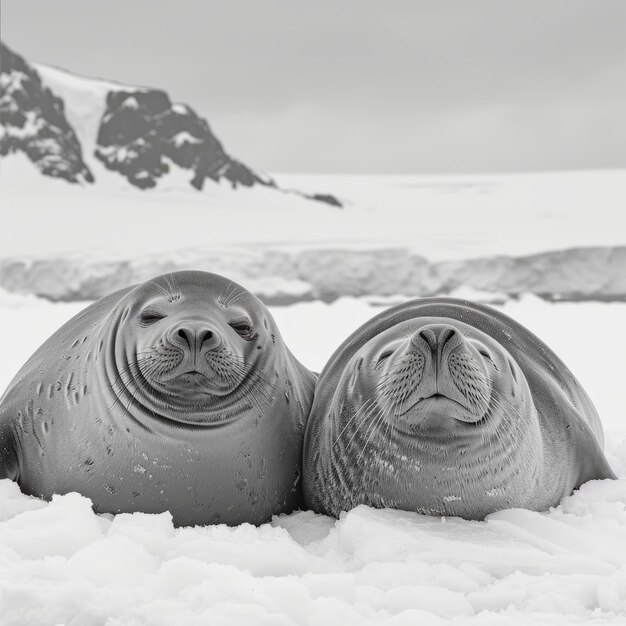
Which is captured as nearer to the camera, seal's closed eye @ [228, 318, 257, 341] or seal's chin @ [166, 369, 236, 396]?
seal's chin @ [166, 369, 236, 396]

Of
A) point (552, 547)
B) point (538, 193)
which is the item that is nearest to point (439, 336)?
point (552, 547)

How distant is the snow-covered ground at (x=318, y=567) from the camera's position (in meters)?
1.74

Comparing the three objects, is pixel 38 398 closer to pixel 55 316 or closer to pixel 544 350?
pixel 544 350

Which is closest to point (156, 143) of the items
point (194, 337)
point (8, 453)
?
point (8, 453)

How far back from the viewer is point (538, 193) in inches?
938

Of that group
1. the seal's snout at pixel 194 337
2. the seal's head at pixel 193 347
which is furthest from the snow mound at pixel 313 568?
the seal's snout at pixel 194 337

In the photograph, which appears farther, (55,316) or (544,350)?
(55,316)

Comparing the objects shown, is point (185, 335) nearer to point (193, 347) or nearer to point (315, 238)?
point (193, 347)

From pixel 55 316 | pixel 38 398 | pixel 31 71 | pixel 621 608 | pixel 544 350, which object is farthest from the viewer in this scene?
pixel 31 71

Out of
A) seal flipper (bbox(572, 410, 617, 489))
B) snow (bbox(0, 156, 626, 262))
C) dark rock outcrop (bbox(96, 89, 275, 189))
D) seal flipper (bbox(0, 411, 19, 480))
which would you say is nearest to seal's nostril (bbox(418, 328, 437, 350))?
seal flipper (bbox(572, 410, 617, 489))

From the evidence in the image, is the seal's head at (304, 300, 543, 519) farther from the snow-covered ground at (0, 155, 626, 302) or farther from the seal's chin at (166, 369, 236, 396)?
the snow-covered ground at (0, 155, 626, 302)

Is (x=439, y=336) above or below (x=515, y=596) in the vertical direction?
above

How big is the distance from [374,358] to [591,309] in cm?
815

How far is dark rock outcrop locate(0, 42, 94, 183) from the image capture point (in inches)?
848
